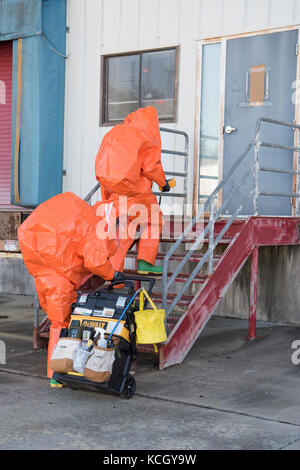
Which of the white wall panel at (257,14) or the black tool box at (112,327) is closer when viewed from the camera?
the black tool box at (112,327)

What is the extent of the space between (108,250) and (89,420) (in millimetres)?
1563

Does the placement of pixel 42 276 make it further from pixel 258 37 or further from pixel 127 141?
pixel 258 37

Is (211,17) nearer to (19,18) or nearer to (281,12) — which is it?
(281,12)

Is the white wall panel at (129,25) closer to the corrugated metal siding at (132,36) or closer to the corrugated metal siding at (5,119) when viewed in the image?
the corrugated metal siding at (132,36)

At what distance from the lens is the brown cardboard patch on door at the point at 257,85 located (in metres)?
8.78

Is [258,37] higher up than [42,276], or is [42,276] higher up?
[258,37]

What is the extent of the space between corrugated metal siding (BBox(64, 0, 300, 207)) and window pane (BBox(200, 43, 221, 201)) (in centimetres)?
16

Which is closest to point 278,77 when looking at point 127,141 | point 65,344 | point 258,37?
point 258,37

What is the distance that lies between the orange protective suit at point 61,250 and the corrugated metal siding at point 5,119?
6114 mm

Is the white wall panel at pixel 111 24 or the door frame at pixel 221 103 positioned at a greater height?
the white wall panel at pixel 111 24

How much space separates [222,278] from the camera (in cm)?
684

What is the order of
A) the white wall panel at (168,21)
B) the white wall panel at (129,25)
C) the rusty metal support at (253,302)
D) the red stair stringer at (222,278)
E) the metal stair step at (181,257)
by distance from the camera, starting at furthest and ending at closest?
1. the white wall panel at (129,25)
2. the white wall panel at (168,21)
3. the rusty metal support at (253,302)
4. the metal stair step at (181,257)
5. the red stair stringer at (222,278)

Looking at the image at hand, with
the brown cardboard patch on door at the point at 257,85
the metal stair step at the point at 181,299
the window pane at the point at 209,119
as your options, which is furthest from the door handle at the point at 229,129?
the metal stair step at the point at 181,299

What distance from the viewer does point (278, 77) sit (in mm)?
8633
